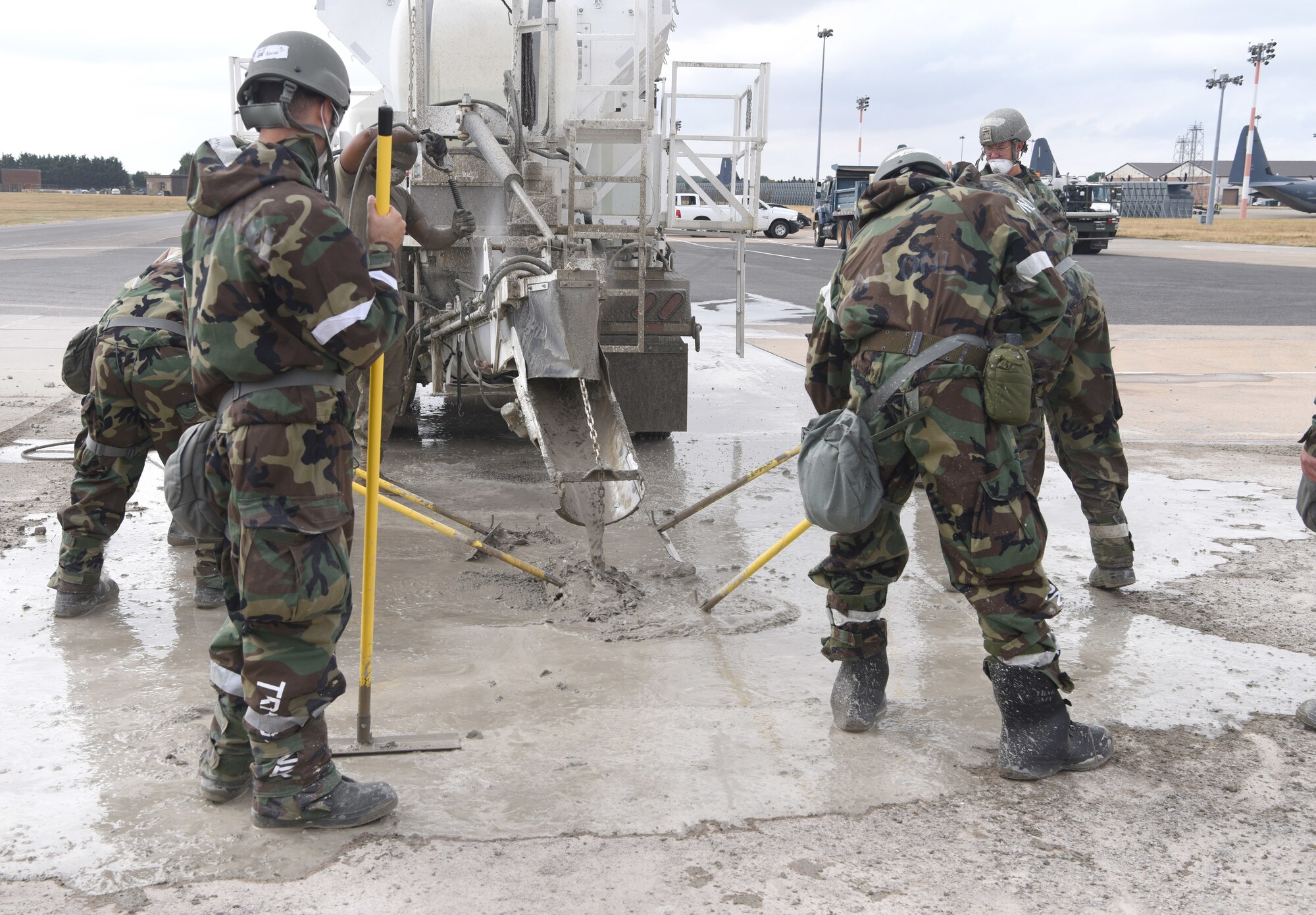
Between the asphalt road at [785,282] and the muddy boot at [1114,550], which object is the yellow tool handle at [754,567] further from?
the asphalt road at [785,282]

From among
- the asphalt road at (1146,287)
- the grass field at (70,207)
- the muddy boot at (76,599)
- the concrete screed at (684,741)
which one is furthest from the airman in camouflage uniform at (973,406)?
the grass field at (70,207)

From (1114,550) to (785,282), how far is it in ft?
60.0

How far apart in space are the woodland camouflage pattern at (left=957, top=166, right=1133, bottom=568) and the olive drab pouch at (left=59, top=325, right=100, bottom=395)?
3.90 m

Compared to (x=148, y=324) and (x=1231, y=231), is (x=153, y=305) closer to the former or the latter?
(x=148, y=324)

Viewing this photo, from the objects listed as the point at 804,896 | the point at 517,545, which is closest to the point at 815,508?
the point at 804,896

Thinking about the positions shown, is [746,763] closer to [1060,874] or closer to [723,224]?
[1060,874]

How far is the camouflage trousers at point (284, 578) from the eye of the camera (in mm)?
3066

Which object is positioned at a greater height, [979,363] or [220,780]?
[979,363]

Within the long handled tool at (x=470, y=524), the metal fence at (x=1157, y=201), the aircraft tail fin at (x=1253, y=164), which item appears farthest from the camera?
the metal fence at (x=1157, y=201)

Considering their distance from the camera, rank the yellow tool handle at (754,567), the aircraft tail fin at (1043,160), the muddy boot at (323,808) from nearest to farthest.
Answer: the muddy boot at (323,808)
the yellow tool handle at (754,567)
the aircraft tail fin at (1043,160)

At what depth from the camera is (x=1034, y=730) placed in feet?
11.7

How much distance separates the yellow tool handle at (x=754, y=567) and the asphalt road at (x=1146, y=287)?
7.66 meters

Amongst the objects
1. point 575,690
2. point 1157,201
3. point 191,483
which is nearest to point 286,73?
point 191,483

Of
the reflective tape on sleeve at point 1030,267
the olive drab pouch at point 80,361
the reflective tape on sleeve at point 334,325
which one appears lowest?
the olive drab pouch at point 80,361
